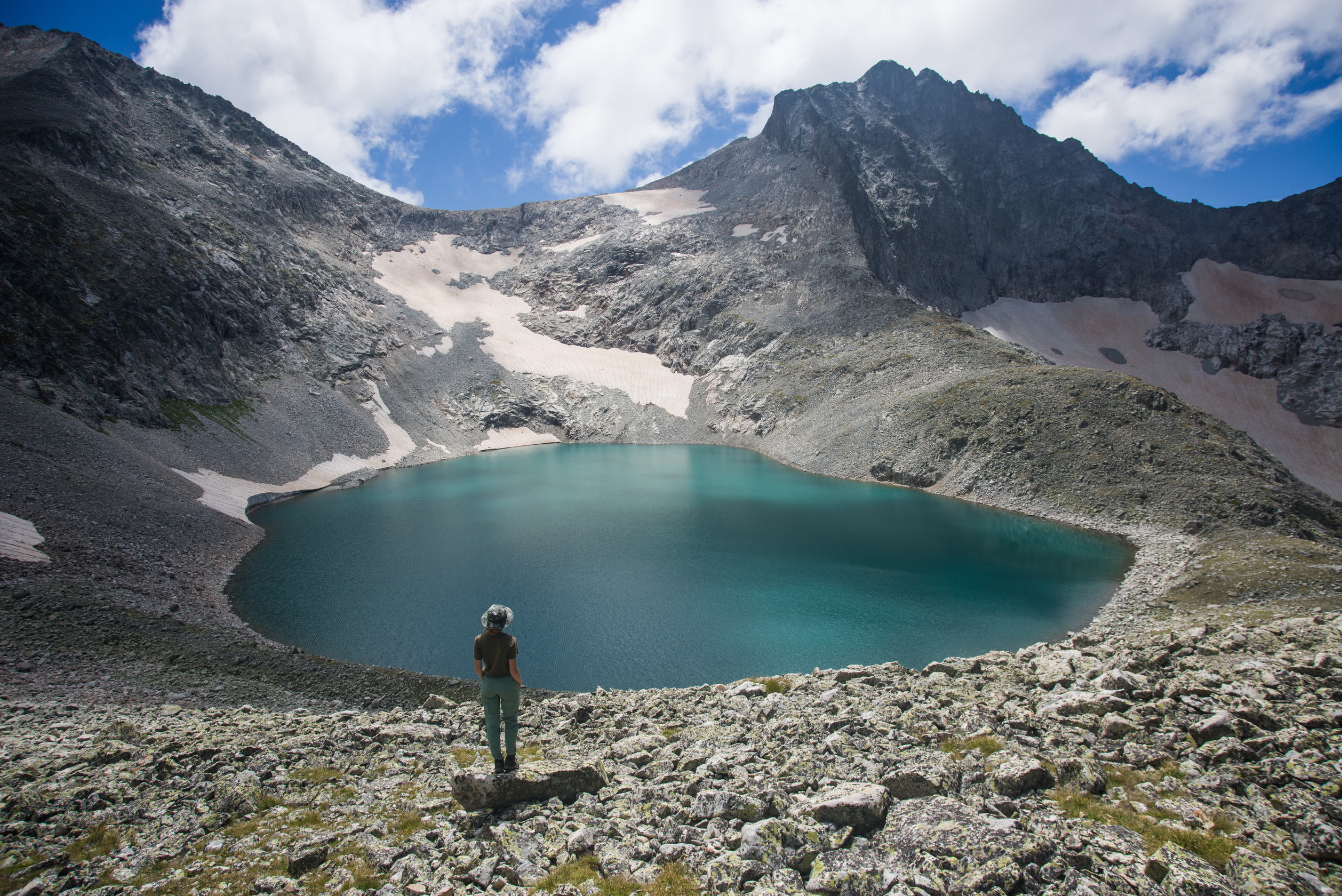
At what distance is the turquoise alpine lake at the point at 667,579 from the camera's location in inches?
774

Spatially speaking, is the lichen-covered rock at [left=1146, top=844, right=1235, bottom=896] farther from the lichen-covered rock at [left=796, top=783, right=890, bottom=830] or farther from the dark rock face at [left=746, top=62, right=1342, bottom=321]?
the dark rock face at [left=746, top=62, right=1342, bottom=321]

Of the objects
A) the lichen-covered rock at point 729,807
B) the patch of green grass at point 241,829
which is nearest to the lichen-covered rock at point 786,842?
the lichen-covered rock at point 729,807

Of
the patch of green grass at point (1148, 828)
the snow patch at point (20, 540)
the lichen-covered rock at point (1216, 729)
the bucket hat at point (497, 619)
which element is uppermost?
the snow patch at point (20, 540)

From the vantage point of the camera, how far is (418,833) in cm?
674

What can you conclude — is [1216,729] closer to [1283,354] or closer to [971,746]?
[971,746]

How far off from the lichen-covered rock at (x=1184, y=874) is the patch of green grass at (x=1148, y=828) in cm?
30

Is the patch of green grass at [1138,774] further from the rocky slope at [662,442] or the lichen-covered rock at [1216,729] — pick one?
the lichen-covered rock at [1216,729]

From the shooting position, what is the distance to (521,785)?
7.48 m

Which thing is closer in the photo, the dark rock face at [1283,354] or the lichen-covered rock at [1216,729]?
the lichen-covered rock at [1216,729]

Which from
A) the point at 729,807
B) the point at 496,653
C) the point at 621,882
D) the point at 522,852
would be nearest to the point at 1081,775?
the point at 729,807

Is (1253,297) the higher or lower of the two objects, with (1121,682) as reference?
higher

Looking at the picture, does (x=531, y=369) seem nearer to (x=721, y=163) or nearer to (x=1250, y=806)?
(x=721, y=163)

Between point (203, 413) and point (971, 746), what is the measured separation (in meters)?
55.2

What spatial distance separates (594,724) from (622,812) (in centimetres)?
417
